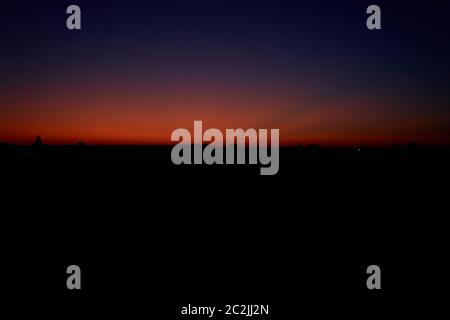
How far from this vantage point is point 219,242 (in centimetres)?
1056

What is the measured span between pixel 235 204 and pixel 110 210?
18.0 feet

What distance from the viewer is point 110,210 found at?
46.8 ft

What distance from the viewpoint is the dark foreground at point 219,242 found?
25.5 feet

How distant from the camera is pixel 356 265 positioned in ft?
29.0

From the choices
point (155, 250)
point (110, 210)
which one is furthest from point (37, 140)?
point (155, 250)

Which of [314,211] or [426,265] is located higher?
[314,211]

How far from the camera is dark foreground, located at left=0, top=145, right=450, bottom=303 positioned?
25.5ft
